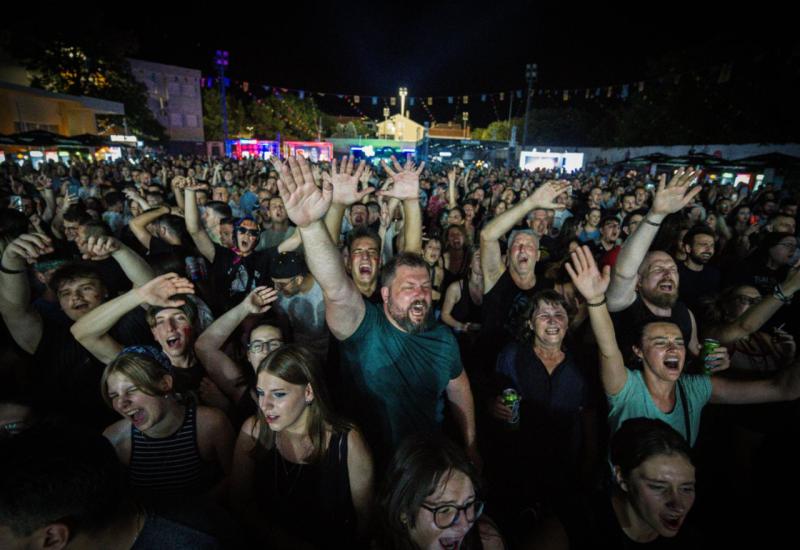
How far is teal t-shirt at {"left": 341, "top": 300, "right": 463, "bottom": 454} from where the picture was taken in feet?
7.60

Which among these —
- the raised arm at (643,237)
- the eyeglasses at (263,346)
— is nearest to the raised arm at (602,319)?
the raised arm at (643,237)

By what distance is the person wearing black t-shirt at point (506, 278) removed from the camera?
366 cm

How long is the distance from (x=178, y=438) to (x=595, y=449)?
2632mm

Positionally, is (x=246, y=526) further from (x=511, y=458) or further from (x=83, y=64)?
(x=83, y=64)

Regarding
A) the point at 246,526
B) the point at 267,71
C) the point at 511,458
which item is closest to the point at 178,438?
the point at 246,526

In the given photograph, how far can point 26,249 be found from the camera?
254cm

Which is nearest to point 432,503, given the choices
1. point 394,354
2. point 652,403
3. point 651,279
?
point 394,354

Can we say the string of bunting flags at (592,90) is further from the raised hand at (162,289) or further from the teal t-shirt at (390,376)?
the raised hand at (162,289)

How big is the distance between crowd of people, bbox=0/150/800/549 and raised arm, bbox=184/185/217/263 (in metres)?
0.70

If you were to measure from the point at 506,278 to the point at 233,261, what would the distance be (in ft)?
9.59

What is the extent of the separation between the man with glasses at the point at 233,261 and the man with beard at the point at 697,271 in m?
4.40

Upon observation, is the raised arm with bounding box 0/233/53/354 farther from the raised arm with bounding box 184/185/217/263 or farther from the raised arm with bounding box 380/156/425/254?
the raised arm with bounding box 380/156/425/254

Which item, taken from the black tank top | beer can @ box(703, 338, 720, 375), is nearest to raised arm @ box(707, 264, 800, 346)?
beer can @ box(703, 338, 720, 375)

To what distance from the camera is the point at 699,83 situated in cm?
2853
